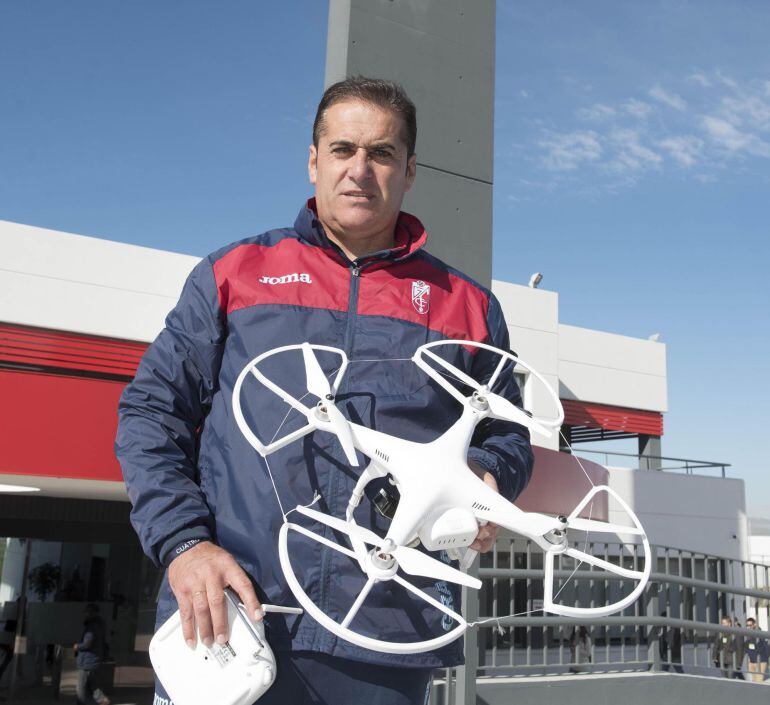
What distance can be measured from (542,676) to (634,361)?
18284 millimetres

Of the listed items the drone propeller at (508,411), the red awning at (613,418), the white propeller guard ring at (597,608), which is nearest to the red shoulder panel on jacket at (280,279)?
the drone propeller at (508,411)

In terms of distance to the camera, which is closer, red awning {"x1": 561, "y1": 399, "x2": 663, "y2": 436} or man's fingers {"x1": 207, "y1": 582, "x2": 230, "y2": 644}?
man's fingers {"x1": 207, "y1": 582, "x2": 230, "y2": 644}

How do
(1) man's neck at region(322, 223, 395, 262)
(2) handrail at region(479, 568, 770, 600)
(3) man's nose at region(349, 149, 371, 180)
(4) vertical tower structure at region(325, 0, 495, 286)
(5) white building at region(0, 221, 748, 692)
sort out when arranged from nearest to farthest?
(3) man's nose at region(349, 149, 371, 180) → (1) man's neck at region(322, 223, 395, 262) → (2) handrail at region(479, 568, 770, 600) → (4) vertical tower structure at region(325, 0, 495, 286) → (5) white building at region(0, 221, 748, 692)

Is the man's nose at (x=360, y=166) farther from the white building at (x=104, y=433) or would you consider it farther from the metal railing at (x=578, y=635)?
the white building at (x=104, y=433)

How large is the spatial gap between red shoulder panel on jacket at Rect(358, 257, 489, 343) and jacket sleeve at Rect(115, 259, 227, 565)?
34 centimetres

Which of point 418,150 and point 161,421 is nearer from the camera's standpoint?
point 161,421

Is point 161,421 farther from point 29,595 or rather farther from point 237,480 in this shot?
point 29,595

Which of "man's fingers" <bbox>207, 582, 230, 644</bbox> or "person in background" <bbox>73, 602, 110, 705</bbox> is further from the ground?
"man's fingers" <bbox>207, 582, 230, 644</bbox>

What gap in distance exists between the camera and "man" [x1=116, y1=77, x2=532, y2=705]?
1437 mm

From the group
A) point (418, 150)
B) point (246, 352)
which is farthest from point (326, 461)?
point (418, 150)

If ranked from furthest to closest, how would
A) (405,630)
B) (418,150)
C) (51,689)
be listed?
(51,689) → (418,150) → (405,630)

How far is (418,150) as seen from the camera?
484 centimetres

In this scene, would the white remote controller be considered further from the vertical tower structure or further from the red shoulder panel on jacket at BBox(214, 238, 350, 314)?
the vertical tower structure

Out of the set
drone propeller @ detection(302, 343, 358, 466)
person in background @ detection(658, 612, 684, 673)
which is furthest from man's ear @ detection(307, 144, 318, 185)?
person in background @ detection(658, 612, 684, 673)
